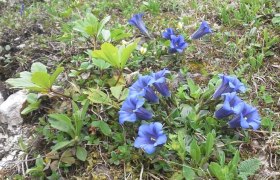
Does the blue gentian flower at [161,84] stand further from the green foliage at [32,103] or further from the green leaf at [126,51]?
the green foliage at [32,103]

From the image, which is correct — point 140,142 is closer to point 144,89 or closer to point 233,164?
point 144,89

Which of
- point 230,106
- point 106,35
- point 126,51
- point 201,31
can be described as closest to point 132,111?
point 126,51

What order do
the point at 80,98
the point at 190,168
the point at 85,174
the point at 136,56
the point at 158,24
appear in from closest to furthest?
the point at 190,168, the point at 85,174, the point at 80,98, the point at 136,56, the point at 158,24

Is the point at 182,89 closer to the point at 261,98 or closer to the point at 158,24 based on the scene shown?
the point at 261,98

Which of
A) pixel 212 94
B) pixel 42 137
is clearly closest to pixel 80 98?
pixel 42 137

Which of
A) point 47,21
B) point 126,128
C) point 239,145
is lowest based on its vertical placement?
point 239,145

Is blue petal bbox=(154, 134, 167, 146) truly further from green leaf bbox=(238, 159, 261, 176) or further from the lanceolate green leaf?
the lanceolate green leaf

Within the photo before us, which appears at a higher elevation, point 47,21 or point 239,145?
point 47,21

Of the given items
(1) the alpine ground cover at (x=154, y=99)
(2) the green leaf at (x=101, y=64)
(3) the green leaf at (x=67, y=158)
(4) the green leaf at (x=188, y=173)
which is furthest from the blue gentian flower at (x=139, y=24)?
(4) the green leaf at (x=188, y=173)

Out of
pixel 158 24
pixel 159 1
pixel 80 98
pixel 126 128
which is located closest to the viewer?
pixel 126 128
